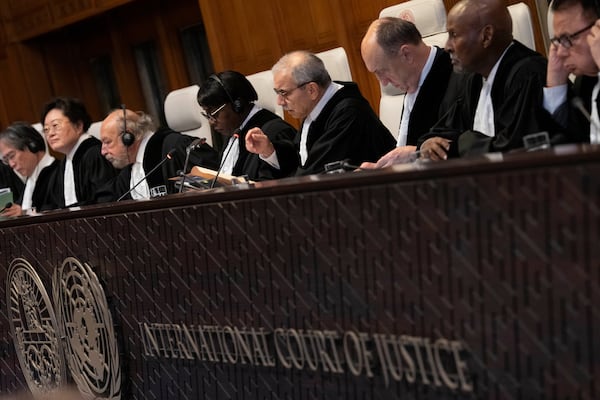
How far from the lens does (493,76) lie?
3225 mm

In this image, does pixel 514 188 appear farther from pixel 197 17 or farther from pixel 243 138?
pixel 197 17

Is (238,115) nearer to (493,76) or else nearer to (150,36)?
(493,76)

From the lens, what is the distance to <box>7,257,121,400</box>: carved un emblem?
313 centimetres

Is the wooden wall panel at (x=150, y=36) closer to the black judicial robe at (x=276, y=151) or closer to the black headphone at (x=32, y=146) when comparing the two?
the black judicial robe at (x=276, y=151)

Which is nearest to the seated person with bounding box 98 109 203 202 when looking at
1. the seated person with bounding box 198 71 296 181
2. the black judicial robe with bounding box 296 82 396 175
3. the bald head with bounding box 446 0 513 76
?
the seated person with bounding box 198 71 296 181

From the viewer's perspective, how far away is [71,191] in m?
5.83

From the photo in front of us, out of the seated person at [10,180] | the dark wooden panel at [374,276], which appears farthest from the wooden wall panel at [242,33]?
the dark wooden panel at [374,276]

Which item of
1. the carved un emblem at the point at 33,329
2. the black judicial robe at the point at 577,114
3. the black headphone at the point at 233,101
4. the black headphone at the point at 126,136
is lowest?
the carved un emblem at the point at 33,329

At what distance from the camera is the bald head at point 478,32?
3.17 metres

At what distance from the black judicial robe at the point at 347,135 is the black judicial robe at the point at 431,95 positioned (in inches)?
11.5

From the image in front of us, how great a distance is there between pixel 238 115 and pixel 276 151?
40 cm

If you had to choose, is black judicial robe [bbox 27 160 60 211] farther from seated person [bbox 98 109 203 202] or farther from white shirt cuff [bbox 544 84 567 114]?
white shirt cuff [bbox 544 84 567 114]

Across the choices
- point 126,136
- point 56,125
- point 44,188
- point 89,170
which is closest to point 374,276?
point 126,136

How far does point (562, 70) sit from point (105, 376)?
1.69 m
